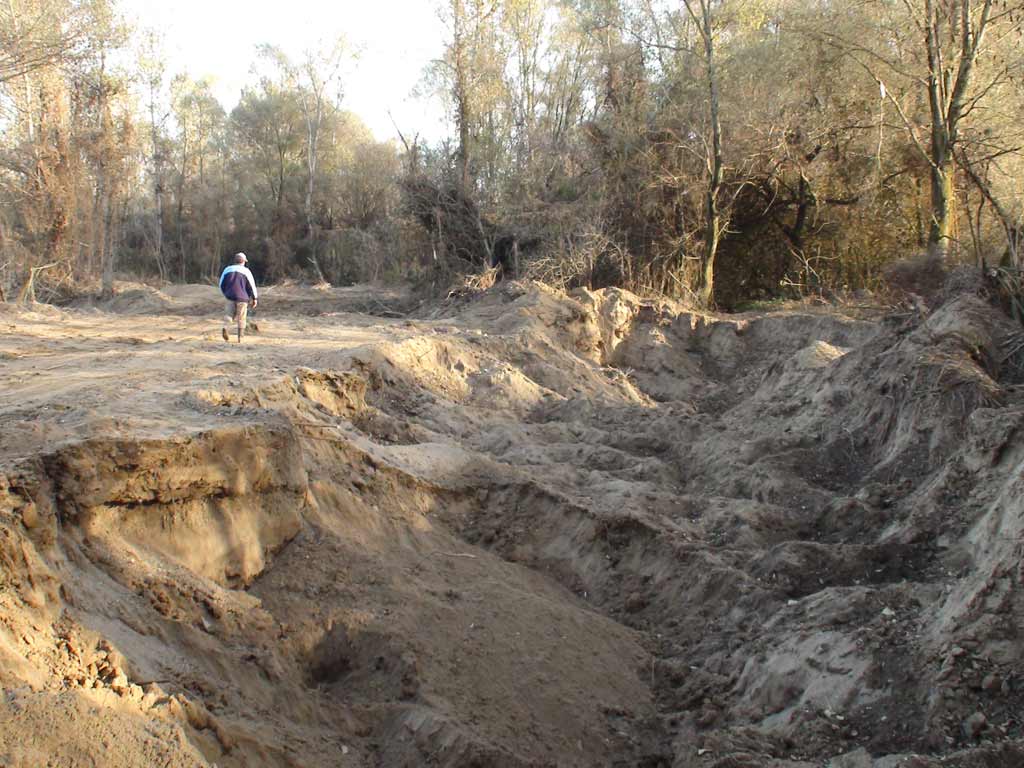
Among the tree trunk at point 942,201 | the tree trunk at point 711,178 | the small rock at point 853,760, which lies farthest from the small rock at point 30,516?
the tree trunk at point 942,201

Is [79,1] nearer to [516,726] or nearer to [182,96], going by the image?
[182,96]

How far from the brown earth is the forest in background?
760 cm

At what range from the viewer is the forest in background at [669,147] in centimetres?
1673

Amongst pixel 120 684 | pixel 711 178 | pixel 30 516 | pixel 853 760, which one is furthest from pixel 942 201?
pixel 120 684

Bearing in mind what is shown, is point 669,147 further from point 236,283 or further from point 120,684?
point 120,684

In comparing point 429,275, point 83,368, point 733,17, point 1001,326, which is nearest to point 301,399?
point 83,368

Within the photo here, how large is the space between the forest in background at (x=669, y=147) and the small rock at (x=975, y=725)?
11530 millimetres

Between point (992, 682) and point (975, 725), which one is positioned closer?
point (975, 725)

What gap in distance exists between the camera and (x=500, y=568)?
22.6 ft

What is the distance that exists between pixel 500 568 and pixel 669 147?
14.5 metres

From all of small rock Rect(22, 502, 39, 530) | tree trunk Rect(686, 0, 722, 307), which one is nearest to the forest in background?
tree trunk Rect(686, 0, 722, 307)

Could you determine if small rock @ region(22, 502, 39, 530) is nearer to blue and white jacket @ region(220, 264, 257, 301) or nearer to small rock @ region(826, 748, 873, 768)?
small rock @ region(826, 748, 873, 768)

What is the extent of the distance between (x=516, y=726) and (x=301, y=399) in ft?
13.8

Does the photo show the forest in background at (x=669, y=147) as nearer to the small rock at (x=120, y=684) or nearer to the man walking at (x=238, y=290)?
the man walking at (x=238, y=290)
